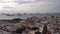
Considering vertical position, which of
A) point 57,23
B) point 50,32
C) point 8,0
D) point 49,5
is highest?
point 8,0

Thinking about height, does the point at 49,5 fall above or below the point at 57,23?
above

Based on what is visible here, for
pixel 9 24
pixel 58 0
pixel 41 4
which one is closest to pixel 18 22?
pixel 9 24

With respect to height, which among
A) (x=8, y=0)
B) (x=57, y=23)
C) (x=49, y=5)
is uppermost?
(x=8, y=0)

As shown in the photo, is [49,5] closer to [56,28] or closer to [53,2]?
[53,2]

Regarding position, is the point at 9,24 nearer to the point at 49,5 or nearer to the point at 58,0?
the point at 49,5

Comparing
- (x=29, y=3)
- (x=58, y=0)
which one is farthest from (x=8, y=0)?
(x=58, y=0)

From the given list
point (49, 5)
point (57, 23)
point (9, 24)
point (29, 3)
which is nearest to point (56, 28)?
point (57, 23)

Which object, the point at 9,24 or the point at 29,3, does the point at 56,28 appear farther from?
the point at 9,24

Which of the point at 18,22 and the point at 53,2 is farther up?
the point at 53,2
